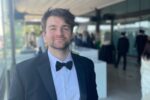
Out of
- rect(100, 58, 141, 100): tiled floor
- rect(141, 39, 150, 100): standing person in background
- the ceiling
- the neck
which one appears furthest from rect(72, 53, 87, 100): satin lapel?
the ceiling

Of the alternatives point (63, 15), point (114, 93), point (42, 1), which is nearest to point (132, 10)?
point (42, 1)

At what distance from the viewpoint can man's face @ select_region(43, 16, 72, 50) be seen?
1426mm

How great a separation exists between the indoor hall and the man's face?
0.18 meters

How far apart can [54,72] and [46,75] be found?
0.06 meters

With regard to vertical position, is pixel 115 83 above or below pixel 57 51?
below

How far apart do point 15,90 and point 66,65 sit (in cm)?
32

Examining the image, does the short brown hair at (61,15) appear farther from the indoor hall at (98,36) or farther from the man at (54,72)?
the indoor hall at (98,36)

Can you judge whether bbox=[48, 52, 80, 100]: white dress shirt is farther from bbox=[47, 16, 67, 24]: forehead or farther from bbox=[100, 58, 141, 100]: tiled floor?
bbox=[100, 58, 141, 100]: tiled floor

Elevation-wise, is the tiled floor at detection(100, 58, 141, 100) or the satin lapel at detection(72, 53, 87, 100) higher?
the satin lapel at detection(72, 53, 87, 100)

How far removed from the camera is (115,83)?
7.25m

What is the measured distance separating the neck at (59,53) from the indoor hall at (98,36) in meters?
0.21

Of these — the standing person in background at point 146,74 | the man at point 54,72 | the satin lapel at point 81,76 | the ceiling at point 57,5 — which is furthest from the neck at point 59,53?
the ceiling at point 57,5

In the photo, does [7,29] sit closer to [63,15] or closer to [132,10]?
[63,15]

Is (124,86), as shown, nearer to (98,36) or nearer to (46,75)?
(98,36)
